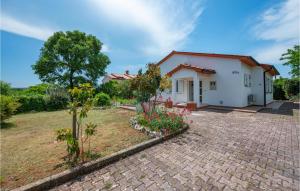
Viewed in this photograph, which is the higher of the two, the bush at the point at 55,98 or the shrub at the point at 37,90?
the shrub at the point at 37,90

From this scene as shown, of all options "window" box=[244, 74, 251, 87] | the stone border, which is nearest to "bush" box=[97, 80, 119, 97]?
"window" box=[244, 74, 251, 87]

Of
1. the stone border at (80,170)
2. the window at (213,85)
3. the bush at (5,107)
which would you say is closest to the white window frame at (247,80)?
the window at (213,85)

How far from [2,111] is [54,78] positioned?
60.4 ft

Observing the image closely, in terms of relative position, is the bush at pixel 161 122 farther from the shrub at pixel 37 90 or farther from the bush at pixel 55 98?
the shrub at pixel 37 90

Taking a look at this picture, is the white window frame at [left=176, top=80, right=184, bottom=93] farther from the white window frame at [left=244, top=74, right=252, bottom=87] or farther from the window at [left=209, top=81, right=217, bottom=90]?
the white window frame at [left=244, top=74, right=252, bottom=87]

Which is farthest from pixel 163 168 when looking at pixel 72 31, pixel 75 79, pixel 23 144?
pixel 72 31

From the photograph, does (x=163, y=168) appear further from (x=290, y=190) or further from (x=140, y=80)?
(x=140, y=80)

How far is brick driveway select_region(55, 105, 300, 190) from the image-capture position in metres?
3.31

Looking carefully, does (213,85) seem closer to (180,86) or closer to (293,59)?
(180,86)

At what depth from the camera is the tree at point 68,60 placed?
24641 millimetres

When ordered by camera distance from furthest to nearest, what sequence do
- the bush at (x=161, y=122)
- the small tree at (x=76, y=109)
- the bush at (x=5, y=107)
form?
the bush at (x=5, y=107)
the bush at (x=161, y=122)
the small tree at (x=76, y=109)

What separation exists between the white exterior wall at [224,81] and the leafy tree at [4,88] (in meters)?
19.8

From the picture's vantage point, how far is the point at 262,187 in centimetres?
324

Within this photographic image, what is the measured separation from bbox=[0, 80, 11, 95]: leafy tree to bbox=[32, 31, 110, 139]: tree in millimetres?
5471
